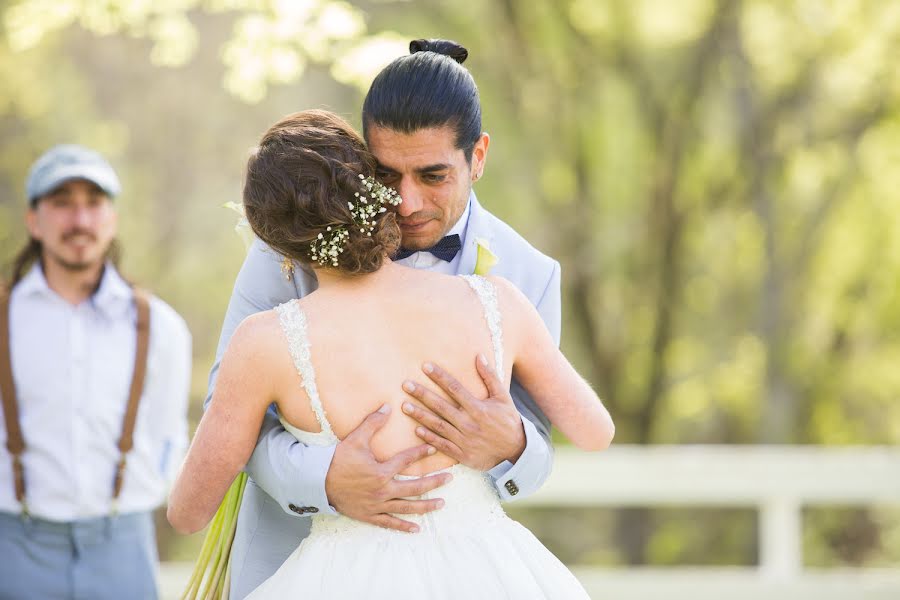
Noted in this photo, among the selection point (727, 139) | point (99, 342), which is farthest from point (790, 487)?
point (727, 139)

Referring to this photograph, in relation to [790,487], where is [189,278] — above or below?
above

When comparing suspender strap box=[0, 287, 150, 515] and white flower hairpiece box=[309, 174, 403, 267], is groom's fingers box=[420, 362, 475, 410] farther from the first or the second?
suspender strap box=[0, 287, 150, 515]

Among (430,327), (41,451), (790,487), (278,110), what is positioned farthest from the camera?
(278,110)

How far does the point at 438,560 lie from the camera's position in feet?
8.44

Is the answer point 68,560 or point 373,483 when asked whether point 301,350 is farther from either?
point 68,560

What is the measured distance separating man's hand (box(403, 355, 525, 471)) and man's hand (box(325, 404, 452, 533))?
0.05 meters

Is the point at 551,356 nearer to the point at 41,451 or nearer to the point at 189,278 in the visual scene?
the point at 41,451

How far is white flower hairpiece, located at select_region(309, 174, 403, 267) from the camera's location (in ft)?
8.29

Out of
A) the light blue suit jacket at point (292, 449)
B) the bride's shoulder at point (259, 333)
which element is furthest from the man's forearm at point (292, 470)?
the bride's shoulder at point (259, 333)

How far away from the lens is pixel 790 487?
7012 mm

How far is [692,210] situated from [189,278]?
6468 mm

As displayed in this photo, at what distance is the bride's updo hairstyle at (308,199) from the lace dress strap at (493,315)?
0.22m

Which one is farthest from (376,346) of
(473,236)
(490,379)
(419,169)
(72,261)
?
(72,261)

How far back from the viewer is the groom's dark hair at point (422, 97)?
280cm
